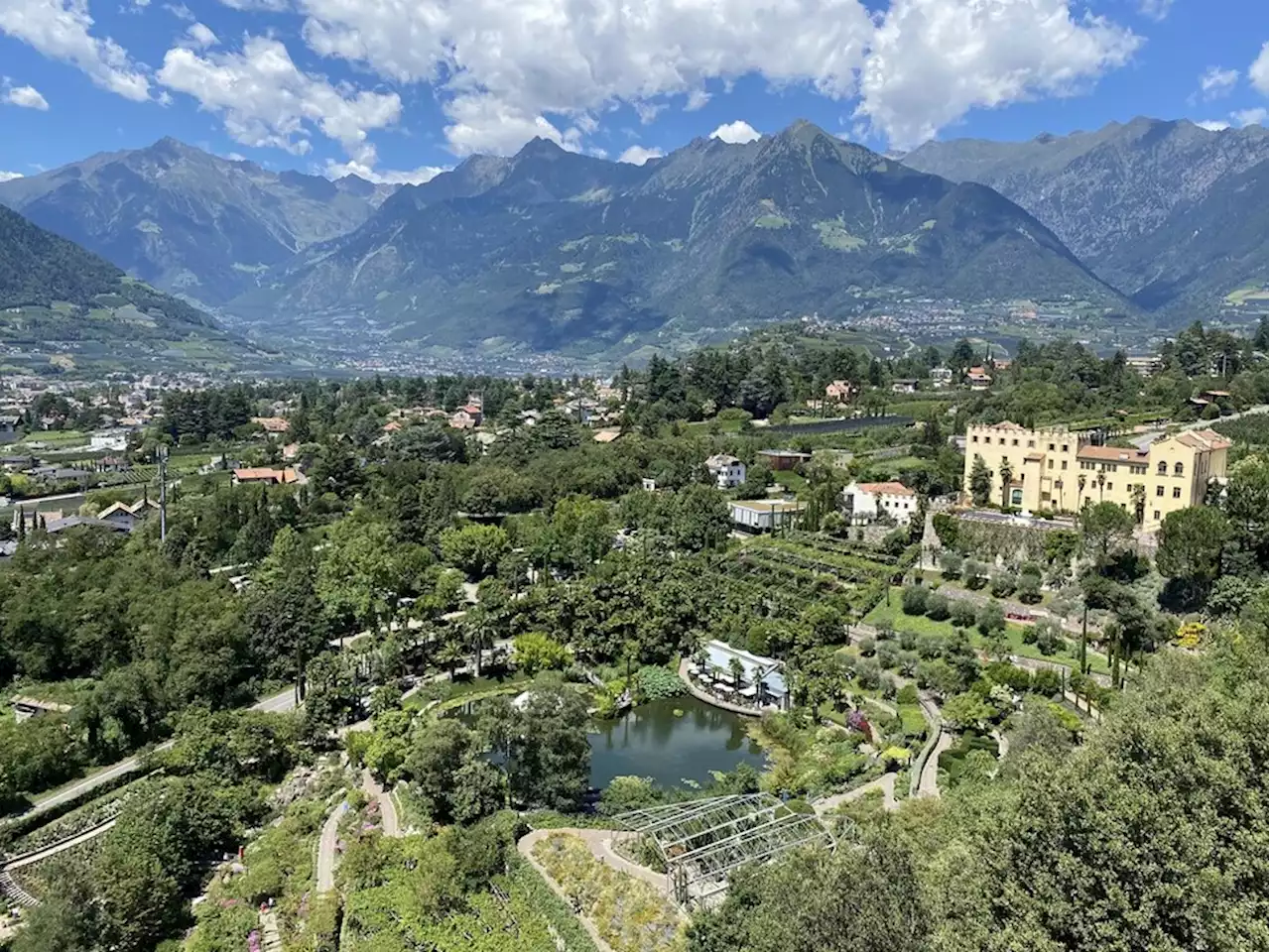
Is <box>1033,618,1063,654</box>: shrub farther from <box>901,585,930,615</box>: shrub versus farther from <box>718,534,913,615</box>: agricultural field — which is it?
<box>718,534,913,615</box>: agricultural field

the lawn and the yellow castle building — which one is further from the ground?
the yellow castle building

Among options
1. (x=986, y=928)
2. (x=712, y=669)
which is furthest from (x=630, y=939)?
(x=712, y=669)

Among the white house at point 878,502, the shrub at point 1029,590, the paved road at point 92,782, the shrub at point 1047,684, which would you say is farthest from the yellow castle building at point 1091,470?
the paved road at point 92,782

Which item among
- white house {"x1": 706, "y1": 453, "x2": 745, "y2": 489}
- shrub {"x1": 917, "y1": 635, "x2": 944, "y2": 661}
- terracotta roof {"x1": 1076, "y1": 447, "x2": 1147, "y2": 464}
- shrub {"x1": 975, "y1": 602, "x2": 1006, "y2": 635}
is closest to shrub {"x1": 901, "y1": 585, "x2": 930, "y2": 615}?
shrub {"x1": 975, "y1": 602, "x2": 1006, "y2": 635}

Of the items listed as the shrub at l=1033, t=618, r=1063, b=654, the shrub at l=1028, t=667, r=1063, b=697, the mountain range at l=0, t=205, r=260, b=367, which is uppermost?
the mountain range at l=0, t=205, r=260, b=367

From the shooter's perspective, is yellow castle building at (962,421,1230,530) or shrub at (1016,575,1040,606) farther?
yellow castle building at (962,421,1230,530)

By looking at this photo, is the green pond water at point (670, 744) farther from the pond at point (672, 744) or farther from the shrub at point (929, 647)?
the shrub at point (929, 647)

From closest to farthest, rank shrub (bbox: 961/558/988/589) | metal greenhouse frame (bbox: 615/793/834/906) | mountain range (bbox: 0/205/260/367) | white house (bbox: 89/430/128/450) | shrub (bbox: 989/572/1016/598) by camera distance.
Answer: metal greenhouse frame (bbox: 615/793/834/906) < shrub (bbox: 989/572/1016/598) < shrub (bbox: 961/558/988/589) < white house (bbox: 89/430/128/450) < mountain range (bbox: 0/205/260/367)

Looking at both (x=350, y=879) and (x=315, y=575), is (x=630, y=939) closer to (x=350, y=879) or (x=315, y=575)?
(x=350, y=879)
